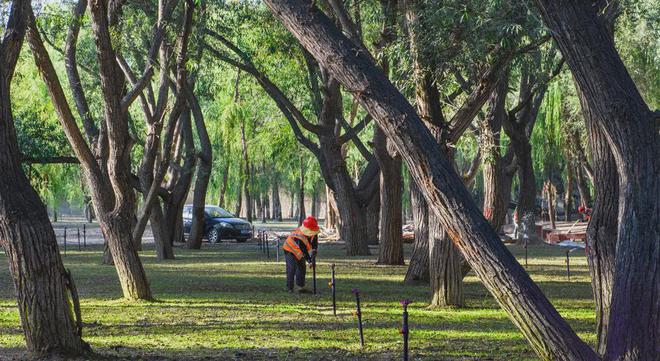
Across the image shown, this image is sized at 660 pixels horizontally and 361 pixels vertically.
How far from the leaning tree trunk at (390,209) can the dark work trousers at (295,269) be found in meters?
8.20

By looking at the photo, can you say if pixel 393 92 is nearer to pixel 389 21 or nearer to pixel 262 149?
pixel 389 21

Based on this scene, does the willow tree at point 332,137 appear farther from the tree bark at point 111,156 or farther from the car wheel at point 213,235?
the car wheel at point 213,235

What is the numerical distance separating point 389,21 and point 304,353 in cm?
1118

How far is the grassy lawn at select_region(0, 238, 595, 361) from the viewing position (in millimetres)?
11602

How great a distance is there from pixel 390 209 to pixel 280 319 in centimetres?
1278

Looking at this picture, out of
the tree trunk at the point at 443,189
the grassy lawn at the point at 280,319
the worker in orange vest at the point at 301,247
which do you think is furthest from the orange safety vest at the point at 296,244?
the tree trunk at the point at 443,189

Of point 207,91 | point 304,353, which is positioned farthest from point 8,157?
point 207,91

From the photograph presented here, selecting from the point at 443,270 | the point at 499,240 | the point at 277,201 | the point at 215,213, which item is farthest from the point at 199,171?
the point at 277,201

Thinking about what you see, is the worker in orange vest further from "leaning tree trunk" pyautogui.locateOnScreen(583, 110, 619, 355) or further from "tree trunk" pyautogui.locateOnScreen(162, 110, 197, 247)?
"tree trunk" pyautogui.locateOnScreen(162, 110, 197, 247)

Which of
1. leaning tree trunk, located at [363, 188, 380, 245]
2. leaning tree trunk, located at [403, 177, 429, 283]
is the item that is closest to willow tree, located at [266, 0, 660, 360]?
leaning tree trunk, located at [403, 177, 429, 283]

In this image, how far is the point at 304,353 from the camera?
1140 cm

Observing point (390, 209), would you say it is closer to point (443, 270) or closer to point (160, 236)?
point (160, 236)

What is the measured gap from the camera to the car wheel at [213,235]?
45.6 meters

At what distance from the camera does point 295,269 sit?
18953mm
